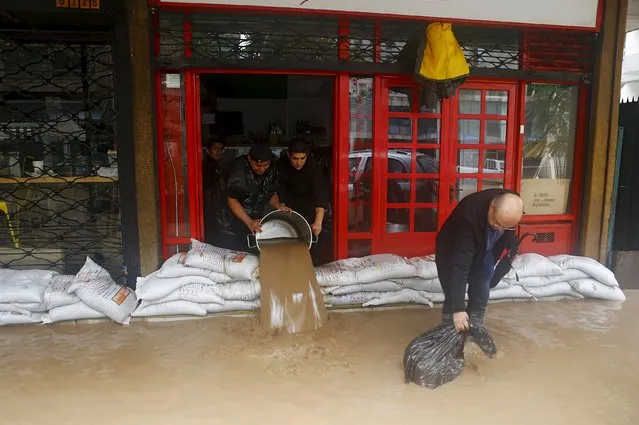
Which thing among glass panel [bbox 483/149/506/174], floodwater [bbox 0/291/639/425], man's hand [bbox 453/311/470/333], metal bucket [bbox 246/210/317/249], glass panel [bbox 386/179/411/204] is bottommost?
floodwater [bbox 0/291/639/425]

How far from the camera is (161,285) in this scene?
13.3 ft

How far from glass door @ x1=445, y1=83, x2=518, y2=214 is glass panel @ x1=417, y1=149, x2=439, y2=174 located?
141 mm

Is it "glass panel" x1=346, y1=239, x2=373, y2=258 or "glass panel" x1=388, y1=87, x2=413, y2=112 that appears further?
"glass panel" x1=346, y1=239, x2=373, y2=258

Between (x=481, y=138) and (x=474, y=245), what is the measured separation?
2090 mm

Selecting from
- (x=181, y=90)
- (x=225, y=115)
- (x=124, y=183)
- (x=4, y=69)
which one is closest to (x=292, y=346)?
(x=124, y=183)

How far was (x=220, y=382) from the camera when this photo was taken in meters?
3.11

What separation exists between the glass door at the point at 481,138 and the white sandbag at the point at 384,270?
965 millimetres

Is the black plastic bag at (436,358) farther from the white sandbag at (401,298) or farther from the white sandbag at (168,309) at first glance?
the white sandbag at (168,309)

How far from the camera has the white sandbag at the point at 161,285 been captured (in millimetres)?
4016

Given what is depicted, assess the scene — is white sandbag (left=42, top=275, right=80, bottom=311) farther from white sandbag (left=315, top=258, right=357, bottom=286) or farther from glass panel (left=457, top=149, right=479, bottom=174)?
glass panel (left=457, top=149, right=479, bottom=174)

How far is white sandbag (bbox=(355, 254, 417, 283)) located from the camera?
14.1ft

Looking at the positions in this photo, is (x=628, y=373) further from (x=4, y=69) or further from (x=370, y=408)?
(x=4, y=69)

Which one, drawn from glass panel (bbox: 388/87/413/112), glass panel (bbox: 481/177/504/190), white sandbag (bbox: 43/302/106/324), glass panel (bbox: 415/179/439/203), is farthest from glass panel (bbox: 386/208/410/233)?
white sandbag (bbox: 43/302/106/324)

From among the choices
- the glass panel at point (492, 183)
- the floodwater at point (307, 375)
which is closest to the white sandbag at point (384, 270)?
the floodwater at point (307, 375)
